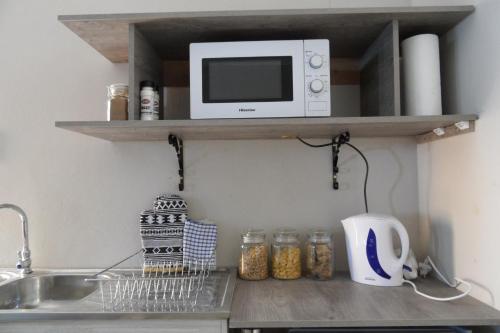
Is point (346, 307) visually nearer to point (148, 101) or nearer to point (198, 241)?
point (198, 241)

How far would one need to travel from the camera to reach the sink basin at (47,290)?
4.81 feet

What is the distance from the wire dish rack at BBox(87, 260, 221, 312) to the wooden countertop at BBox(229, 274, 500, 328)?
0.38ft

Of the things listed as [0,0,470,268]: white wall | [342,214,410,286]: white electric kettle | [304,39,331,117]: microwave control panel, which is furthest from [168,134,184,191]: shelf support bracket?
[342,214,410,286]: white electric kettle

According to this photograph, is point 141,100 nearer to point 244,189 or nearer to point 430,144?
point 244,189

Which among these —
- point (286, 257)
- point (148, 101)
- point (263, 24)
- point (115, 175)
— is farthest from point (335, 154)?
point (115, 175)

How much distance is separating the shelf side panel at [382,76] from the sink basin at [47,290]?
1345 mm

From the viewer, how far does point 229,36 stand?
138 cm

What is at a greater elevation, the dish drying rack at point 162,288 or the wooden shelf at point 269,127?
the wooden shelf at point 269,127

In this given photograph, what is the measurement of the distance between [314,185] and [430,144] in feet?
1.65

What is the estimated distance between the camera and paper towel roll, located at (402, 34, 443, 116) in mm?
1251

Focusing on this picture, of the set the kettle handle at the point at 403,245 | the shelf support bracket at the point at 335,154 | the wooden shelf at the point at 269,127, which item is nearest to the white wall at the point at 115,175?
the shelf support bracket at the point at 335,154

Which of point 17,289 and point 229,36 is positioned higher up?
point 229,36

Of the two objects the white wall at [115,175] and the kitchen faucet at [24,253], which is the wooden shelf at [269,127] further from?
the kitchen faucet at [24,253]

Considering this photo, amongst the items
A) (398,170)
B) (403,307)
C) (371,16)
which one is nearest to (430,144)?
(398,170)
